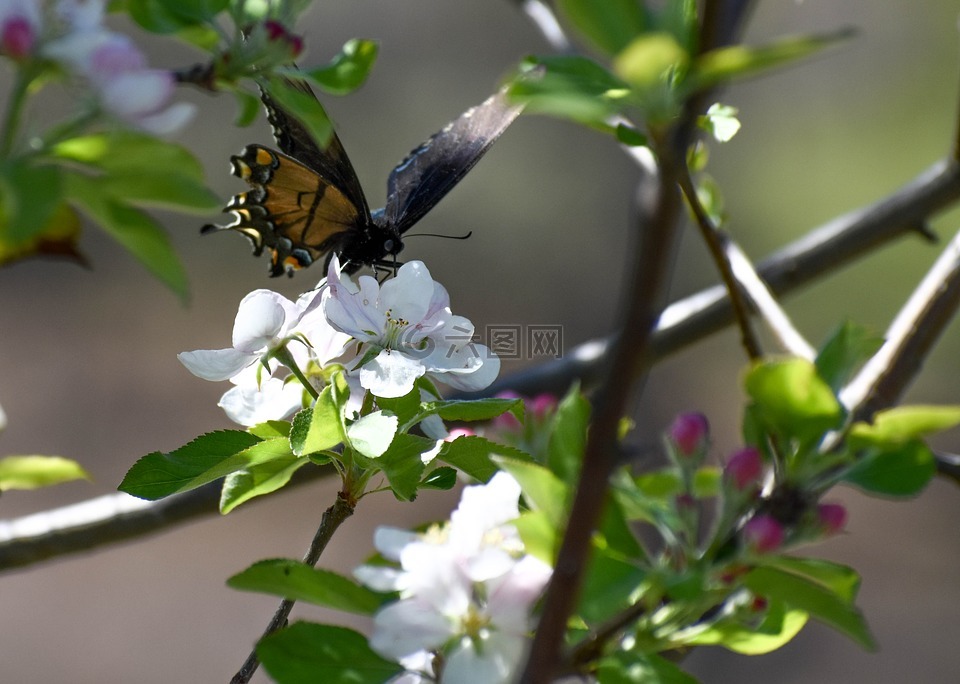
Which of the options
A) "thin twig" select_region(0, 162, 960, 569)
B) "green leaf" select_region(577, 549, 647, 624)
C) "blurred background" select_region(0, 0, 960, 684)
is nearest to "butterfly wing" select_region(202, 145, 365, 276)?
Result: "thin twig" select_region(0, 162, 960, 569)

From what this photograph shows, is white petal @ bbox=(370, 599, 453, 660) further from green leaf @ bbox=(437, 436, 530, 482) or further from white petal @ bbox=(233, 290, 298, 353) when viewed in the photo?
white petal @ bbox=(233, 290, 298, 353)

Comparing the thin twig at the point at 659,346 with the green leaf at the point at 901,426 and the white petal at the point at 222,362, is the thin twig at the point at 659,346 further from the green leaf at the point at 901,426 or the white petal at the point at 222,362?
the green leaf at the point at 901,426

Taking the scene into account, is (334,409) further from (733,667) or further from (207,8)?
(733,667)

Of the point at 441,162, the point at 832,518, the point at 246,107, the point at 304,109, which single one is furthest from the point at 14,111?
the point at 441,162

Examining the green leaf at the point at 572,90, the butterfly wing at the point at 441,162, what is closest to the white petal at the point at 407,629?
the green leaf at the point at 572,90

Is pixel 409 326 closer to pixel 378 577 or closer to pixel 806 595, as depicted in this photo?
pixel 378 577


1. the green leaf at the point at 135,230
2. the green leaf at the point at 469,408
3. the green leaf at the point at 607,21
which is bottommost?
the green leaf at the point at 469,408
